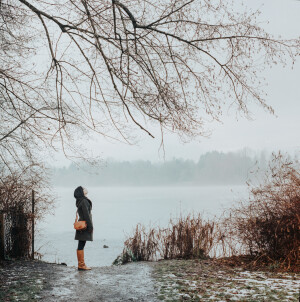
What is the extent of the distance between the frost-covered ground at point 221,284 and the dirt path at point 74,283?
0.32 m

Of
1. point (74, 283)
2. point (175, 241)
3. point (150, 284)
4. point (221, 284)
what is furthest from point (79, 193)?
point (221, 284)

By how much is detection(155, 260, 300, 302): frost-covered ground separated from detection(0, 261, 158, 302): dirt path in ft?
1.05

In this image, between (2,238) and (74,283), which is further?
(2,238)

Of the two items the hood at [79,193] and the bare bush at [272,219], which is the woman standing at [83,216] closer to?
the hood at [79,193]

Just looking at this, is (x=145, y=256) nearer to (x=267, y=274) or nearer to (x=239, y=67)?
(x=267, y=274)

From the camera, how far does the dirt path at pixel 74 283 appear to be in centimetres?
610

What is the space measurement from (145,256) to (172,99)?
484cm

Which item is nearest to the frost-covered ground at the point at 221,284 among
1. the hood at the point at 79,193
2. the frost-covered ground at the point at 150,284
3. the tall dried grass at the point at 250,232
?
the frost-covered ground at the point at 150,284

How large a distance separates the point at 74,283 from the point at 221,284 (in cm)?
267

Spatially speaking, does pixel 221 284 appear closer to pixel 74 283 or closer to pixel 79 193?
pixel 74 283

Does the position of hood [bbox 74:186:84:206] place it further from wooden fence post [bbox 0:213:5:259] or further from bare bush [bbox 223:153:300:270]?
bare bush [bbox 223:153:300:270]

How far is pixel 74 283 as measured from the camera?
7.20 m

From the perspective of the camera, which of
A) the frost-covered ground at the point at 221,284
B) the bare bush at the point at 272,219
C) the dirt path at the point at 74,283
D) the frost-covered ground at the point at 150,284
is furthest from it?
the bare bush at the point at 272,219

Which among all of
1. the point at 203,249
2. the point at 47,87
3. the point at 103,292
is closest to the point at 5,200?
the point at 47,87
